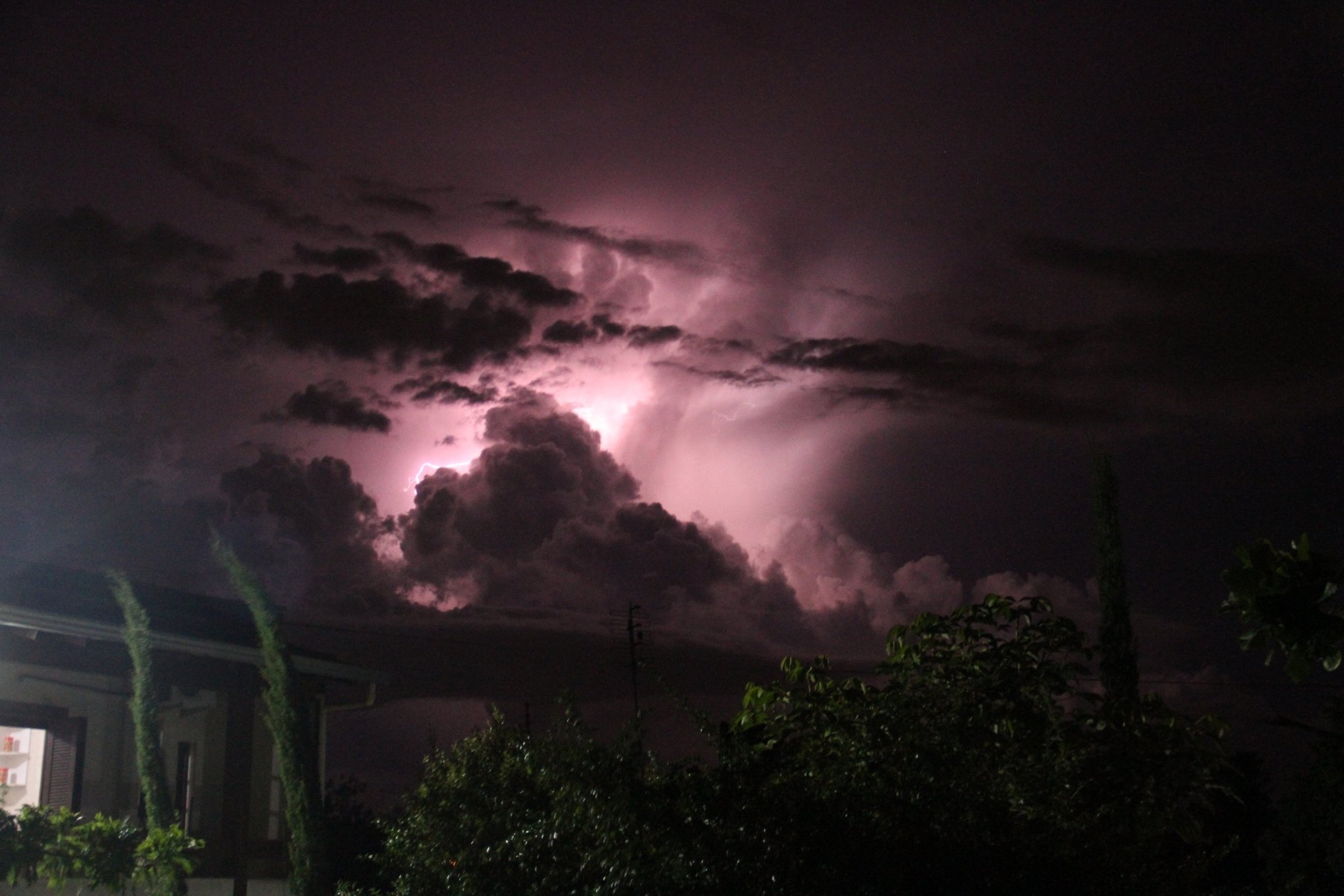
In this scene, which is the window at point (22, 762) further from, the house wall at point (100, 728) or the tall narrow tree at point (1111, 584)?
the tall narrow tree at point (1111, 584)

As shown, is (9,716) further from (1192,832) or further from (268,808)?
(1192,832)

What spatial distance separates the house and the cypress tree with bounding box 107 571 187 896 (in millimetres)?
849

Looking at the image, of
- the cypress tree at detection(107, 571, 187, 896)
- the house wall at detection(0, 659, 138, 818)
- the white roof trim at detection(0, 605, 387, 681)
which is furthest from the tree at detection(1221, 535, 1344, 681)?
the house wall at detection(0, 659, 138, 818)

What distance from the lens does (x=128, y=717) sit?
15.5 m

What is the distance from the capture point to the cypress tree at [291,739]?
12039 millimetres

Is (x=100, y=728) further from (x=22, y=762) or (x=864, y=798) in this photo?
(x=864, y=798)

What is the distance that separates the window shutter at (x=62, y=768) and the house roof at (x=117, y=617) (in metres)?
1.47

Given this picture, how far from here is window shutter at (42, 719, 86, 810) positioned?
14.7 m

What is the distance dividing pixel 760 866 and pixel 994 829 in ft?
4.63

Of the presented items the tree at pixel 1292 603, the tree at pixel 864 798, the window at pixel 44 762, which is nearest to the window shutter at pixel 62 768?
the window at pixel 44 762

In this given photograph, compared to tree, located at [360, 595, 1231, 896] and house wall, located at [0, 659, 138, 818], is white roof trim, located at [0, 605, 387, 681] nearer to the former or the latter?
house wall, located at [0, 659, 138, 818]

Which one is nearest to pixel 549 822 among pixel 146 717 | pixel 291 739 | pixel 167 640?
pixel 291 739

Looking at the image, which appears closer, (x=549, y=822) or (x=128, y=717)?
(x=549, y=822)

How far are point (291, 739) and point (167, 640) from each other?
2.82 meters
